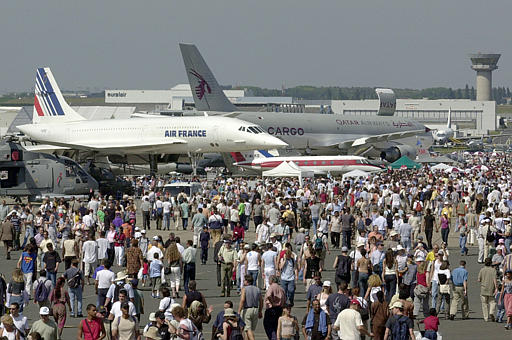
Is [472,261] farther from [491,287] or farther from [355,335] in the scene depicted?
[355,335]

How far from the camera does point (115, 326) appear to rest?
13109 millimetres

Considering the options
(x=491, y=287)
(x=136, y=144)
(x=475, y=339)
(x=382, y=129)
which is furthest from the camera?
(x=382, y=129)

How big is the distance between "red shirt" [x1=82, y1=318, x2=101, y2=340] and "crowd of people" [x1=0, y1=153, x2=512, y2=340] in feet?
0.04

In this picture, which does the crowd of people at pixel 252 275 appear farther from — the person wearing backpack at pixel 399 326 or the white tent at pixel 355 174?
the white tent at pixel 355 174

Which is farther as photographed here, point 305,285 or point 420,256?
point 305,285

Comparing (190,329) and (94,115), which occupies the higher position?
(94,115)

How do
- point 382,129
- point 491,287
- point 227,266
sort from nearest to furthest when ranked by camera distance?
point 491,287, point 227,266, point 382,129

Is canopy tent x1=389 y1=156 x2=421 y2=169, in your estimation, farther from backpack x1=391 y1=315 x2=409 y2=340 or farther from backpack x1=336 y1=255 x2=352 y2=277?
backpack x1=391 y1=315 x2=409 y2=340

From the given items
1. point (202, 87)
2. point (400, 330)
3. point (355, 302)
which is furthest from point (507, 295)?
point (202, 87)

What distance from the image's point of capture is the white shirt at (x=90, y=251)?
20469mm

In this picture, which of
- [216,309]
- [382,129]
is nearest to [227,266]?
[216,309]

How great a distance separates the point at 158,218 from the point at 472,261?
10.7 meters

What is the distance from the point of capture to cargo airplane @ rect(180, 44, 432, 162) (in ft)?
225

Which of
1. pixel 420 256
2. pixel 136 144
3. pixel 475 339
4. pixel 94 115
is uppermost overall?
pixel 94 115
